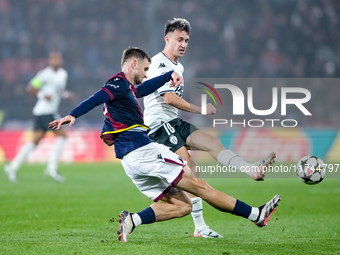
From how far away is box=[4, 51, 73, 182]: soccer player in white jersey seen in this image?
13094 mm

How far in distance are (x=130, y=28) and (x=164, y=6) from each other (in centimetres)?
161

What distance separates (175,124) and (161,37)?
16.1m

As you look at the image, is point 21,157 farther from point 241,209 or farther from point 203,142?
point 241,209

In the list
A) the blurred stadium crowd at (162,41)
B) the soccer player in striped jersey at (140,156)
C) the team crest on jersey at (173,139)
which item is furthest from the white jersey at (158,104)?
the blurred stadium crowd at (162,41)

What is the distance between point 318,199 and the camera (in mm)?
10250

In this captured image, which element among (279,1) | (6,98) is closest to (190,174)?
(6,98)

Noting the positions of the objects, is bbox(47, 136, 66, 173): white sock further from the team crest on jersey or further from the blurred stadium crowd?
the blurred stadium crowd

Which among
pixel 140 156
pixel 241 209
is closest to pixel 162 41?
pixel 140 156

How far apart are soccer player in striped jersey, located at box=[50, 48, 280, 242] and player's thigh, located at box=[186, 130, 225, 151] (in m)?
0.69

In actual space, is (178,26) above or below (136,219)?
above

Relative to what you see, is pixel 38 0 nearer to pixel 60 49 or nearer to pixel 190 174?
pixel 60 49

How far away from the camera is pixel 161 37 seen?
72.6 ft

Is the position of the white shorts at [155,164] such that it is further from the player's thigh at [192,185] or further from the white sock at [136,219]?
the white sock at [136,219]

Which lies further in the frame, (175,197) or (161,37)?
(161,37)
